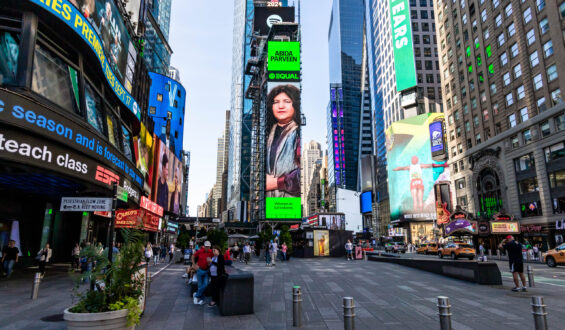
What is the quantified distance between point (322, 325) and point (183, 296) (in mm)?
6412

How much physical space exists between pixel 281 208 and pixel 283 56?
3690cm

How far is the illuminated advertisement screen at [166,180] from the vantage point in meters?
47.5

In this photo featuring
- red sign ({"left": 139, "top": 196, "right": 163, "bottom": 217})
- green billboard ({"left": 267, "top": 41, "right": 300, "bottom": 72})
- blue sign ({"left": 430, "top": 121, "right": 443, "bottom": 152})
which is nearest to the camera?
red sign ({"left": 139, "top": 196, "right": 163, "bottom": 217})

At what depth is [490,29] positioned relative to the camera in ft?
170

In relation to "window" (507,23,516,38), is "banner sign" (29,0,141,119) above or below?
below

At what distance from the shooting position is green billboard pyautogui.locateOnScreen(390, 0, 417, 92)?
300 feet

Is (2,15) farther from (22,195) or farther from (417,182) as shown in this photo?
(417,182)

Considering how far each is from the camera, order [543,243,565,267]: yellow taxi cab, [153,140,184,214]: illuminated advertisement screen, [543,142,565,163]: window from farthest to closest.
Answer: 1. [153,140,184,214]: illuminated advertisement screen
2. [543,142,565,163]: window
3. [543,243,565,267]: yellow taxi cab

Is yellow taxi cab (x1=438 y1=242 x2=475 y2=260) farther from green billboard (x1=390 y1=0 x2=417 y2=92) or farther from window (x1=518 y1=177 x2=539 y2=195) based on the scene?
green billboard (x1=390 y1=0 x2=417 y2=92)

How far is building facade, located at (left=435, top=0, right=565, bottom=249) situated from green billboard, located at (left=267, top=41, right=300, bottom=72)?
33.6 m

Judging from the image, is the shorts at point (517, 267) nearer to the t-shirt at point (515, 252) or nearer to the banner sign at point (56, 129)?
the t-shirt at point (515, 252)

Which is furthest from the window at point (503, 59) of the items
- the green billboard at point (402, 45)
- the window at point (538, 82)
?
the green billboard at point (402, 45)

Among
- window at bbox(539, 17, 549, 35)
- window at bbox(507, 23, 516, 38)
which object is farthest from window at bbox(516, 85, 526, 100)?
window at bbox(507, 23, 516, 38)

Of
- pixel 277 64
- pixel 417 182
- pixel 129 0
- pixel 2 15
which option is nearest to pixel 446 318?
pixel 2 15
